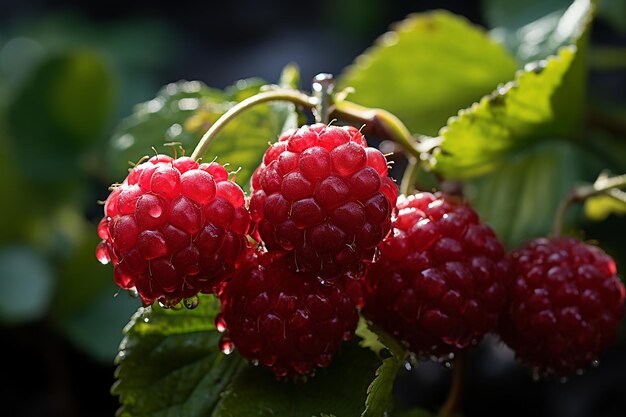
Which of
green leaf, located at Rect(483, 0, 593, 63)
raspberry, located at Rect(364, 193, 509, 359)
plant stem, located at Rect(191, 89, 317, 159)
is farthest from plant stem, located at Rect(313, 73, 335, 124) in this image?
green leaf, located at Rect(483, 0, 593, 63)

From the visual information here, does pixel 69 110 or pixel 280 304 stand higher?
pixel 280 304

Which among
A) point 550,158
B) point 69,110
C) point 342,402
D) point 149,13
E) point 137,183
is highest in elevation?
point 137,183

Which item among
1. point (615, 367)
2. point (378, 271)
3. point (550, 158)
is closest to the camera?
point (378, 271)

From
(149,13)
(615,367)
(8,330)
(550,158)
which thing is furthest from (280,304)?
(149,13)

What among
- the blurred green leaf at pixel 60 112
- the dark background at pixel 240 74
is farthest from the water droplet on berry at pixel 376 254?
the blurred green leaf at pixel 60 112

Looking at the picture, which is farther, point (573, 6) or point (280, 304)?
point (573, 6)

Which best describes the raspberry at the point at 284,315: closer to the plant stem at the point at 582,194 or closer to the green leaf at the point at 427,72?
the plant stem at the point at 582,194

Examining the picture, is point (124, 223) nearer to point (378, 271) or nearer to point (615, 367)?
point (378, 271)
